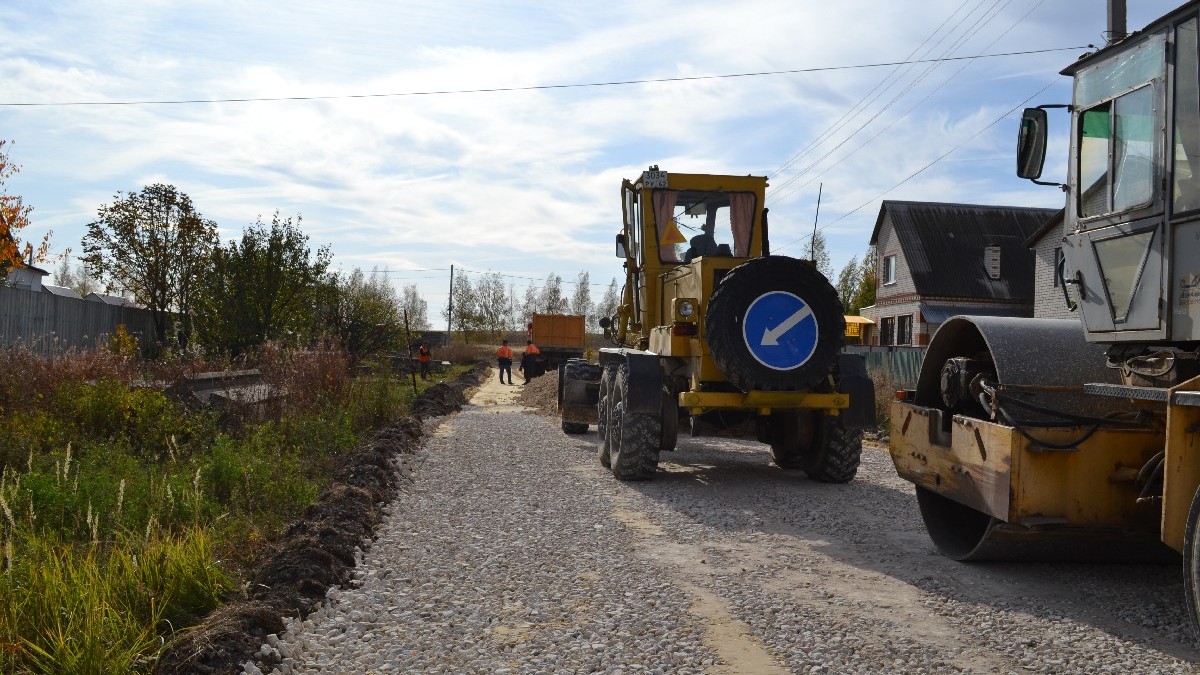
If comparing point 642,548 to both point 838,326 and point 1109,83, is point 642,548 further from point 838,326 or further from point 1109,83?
point 1109,83

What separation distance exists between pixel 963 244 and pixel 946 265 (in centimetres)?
175

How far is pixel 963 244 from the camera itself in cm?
3934

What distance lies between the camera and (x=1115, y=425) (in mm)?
5207

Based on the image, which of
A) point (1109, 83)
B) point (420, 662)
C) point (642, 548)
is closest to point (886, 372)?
point (642, 548)

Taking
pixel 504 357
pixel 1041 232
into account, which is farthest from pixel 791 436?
pixel 1041 232

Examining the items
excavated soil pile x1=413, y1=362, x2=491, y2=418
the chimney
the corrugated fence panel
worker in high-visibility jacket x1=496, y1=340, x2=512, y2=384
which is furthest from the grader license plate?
worker in high-visibility jacket x1=496, y1=340, x2=512, y2=384

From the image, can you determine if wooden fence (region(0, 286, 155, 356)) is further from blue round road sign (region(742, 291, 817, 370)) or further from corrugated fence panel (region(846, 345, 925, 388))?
corrugated fence panel (region(846, 345, 925, 388))

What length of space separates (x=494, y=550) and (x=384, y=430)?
277 inches

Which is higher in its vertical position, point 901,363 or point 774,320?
point 774,320

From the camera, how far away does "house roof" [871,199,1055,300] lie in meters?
37.8

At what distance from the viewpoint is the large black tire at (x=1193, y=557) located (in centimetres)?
419

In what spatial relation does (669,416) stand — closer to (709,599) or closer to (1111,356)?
(709,599)

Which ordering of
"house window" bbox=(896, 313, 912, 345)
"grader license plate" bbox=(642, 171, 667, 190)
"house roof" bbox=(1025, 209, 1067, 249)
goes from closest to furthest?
Answer: "grader license plate" bbox=(642, 171, 667, 190), "house roof" bbox=(1025, 209, 1067, 249), "house window" bbox=(896, 313, 912, 345)

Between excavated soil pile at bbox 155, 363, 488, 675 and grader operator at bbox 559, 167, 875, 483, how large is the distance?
2599mm
